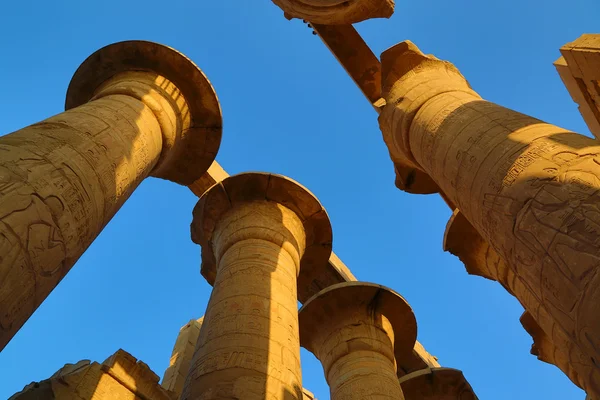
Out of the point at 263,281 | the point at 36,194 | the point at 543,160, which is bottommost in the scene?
the point at 36,194

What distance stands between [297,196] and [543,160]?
499 cm

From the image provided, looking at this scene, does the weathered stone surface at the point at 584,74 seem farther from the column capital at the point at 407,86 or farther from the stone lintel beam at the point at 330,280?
the stone lintel beam at the point at 330,280

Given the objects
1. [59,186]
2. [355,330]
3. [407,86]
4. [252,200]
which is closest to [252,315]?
[59,186]

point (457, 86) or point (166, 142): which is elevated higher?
point (457, 86)

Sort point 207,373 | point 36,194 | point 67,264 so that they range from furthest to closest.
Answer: point 207,373 → point 67,264 → point 36,194

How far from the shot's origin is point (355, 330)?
8977mm

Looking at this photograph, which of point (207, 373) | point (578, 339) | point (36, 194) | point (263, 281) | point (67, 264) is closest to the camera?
point (578, 339)

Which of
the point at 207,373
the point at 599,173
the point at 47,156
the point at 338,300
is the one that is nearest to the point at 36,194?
the point at 47,156

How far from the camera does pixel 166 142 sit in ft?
22.5

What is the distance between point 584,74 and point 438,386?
6.23m

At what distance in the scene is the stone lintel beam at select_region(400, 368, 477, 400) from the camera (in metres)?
9.52

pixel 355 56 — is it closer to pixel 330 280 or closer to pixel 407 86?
pixel 407 86

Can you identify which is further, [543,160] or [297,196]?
[297,196]

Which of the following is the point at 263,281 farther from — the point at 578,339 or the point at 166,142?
the point at 578,339
